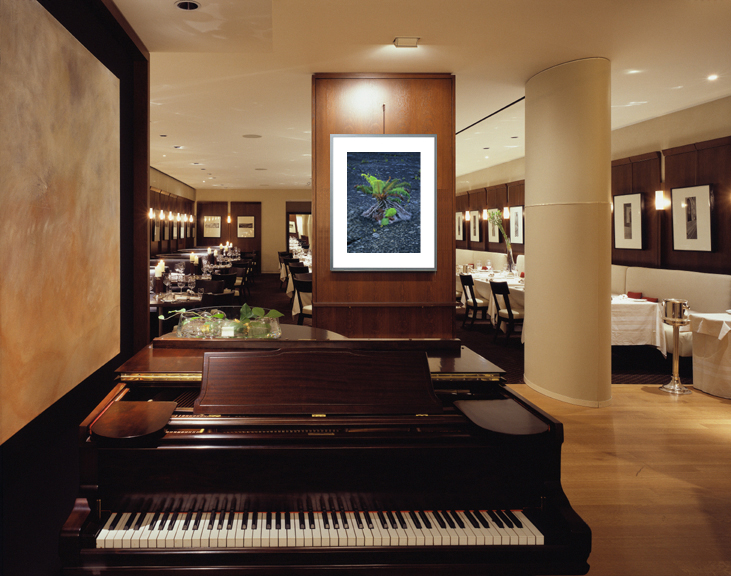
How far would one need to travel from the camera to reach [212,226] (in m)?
18.0

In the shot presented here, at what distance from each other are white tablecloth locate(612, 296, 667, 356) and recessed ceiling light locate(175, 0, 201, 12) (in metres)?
5.05

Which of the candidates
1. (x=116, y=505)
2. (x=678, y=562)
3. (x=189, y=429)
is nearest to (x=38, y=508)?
(x=116, y=505)

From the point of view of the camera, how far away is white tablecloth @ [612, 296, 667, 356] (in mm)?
5598

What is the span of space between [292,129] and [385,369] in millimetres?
6135

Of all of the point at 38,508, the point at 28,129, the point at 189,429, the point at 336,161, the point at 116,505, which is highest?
the point at 336,161

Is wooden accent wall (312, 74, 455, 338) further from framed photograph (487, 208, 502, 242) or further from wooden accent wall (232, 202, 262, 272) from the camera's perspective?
wooden accent wall (232, 202, 262, 272)

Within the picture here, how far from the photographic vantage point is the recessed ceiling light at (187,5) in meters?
2.68

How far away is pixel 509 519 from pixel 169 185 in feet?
47.6

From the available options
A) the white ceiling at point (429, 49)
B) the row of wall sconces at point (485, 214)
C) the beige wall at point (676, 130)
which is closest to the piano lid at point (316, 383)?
the white ceiling at point (429, 49)

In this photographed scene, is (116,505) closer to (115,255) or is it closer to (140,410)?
(140,410)

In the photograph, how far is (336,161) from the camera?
442 cm

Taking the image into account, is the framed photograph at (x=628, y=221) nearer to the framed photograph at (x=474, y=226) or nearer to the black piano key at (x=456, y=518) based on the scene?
the framed photograph at (x=474, y=226)

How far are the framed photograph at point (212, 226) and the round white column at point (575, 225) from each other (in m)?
15.0

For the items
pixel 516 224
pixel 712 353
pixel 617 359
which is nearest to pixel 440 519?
pixel 712 353
